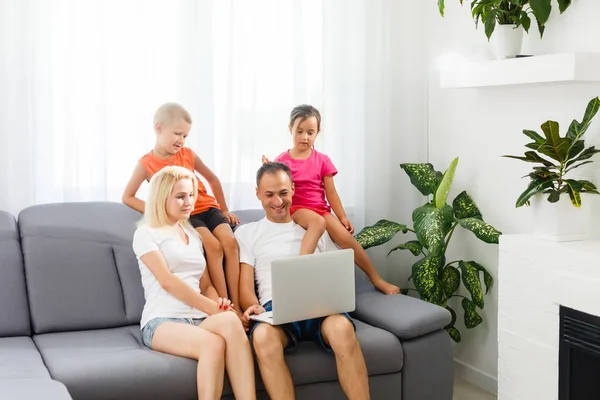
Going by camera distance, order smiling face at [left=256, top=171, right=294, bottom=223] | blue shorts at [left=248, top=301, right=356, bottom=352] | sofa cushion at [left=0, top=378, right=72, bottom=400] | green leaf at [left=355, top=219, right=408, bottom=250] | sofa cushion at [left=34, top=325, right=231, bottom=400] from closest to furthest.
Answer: sofa cushion at [left=0, top=378, right=72, bottom=400] → sofa cushion at [left=34, top=325, right=231, bottom=400] → blue shorts at [left=248, top=301, right=356, bottom=352] → smiling face at [left=256, top=171, right=294, bottom=223] → green leaf at [left=355, top=219, right=408, bottom=250]

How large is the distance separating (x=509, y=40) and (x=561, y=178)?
2.24 ft

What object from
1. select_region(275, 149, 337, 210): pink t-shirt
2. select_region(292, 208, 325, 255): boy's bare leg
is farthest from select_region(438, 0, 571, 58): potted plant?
select_region(292, 208, 325, 255): boy's bare leg

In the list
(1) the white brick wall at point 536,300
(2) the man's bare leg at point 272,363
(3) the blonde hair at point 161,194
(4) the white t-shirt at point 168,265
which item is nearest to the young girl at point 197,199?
(4) the white t-shirt at point 168,265

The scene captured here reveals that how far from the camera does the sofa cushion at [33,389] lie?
2.43 metres

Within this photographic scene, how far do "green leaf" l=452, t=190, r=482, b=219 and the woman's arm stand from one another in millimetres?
1347

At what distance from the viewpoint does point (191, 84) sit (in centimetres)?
384

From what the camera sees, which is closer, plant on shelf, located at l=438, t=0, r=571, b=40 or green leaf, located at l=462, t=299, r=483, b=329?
plant on shelf, located at l=438, t=0, r=571, b=40

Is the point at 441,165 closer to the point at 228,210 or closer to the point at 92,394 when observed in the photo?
the point at 228,210

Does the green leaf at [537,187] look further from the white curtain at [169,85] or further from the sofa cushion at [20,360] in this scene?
the sofa cushion at [20,360]

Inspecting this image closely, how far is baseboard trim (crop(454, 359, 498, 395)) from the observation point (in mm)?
3915

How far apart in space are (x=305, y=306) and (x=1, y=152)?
1.46 m

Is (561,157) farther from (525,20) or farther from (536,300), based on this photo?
(525,20)

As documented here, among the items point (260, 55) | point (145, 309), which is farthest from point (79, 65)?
point (145, 309)

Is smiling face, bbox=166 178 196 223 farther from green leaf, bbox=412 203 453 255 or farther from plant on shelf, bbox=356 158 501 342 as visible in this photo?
green leaf, bbox=412 203 453 255
